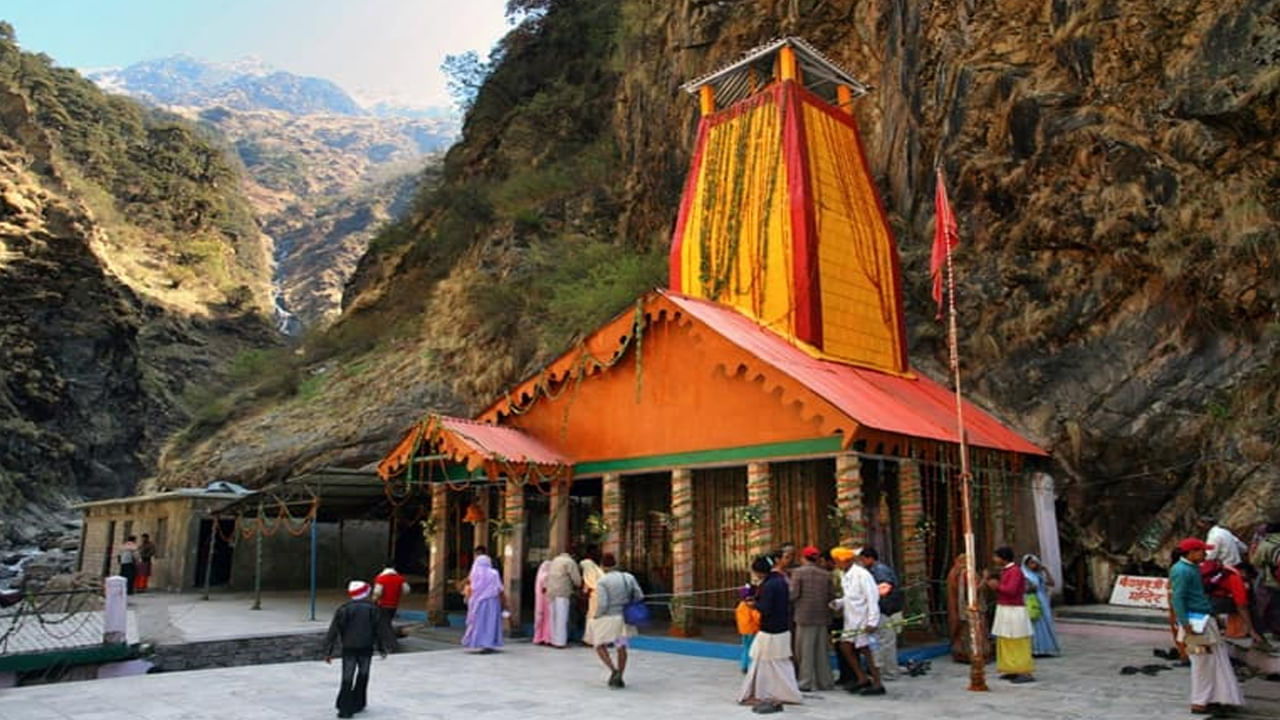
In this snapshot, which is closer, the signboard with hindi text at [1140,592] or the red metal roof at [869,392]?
the red metal roof at [869,392]

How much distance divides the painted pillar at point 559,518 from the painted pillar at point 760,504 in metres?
3.58

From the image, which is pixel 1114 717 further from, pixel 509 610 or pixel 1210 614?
pixel 509 610

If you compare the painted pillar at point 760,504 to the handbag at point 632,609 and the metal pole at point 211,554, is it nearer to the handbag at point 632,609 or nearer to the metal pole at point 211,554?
the handbag at point 632,609

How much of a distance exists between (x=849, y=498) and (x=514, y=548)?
19.6 ft

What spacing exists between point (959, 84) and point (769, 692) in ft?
50.6

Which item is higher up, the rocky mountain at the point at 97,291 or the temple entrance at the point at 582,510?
the rocky mountain at the point at 97,291

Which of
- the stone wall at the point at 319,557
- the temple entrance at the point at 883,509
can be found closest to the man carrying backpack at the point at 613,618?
the temple entrance at the point at 883,509

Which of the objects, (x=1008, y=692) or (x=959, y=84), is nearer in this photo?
(x=1008, y=692)

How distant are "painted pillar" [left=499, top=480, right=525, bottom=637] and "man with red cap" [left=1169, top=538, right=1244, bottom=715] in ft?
31.2

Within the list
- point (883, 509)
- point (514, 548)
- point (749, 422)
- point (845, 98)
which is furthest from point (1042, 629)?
point (845, 98)

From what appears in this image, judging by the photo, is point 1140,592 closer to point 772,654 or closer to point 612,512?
point 612,512

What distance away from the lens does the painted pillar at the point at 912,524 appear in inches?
481

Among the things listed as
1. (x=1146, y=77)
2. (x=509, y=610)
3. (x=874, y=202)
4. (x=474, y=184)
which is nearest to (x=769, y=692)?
(x=509, y=610)

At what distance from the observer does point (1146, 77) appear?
16.5 meters
